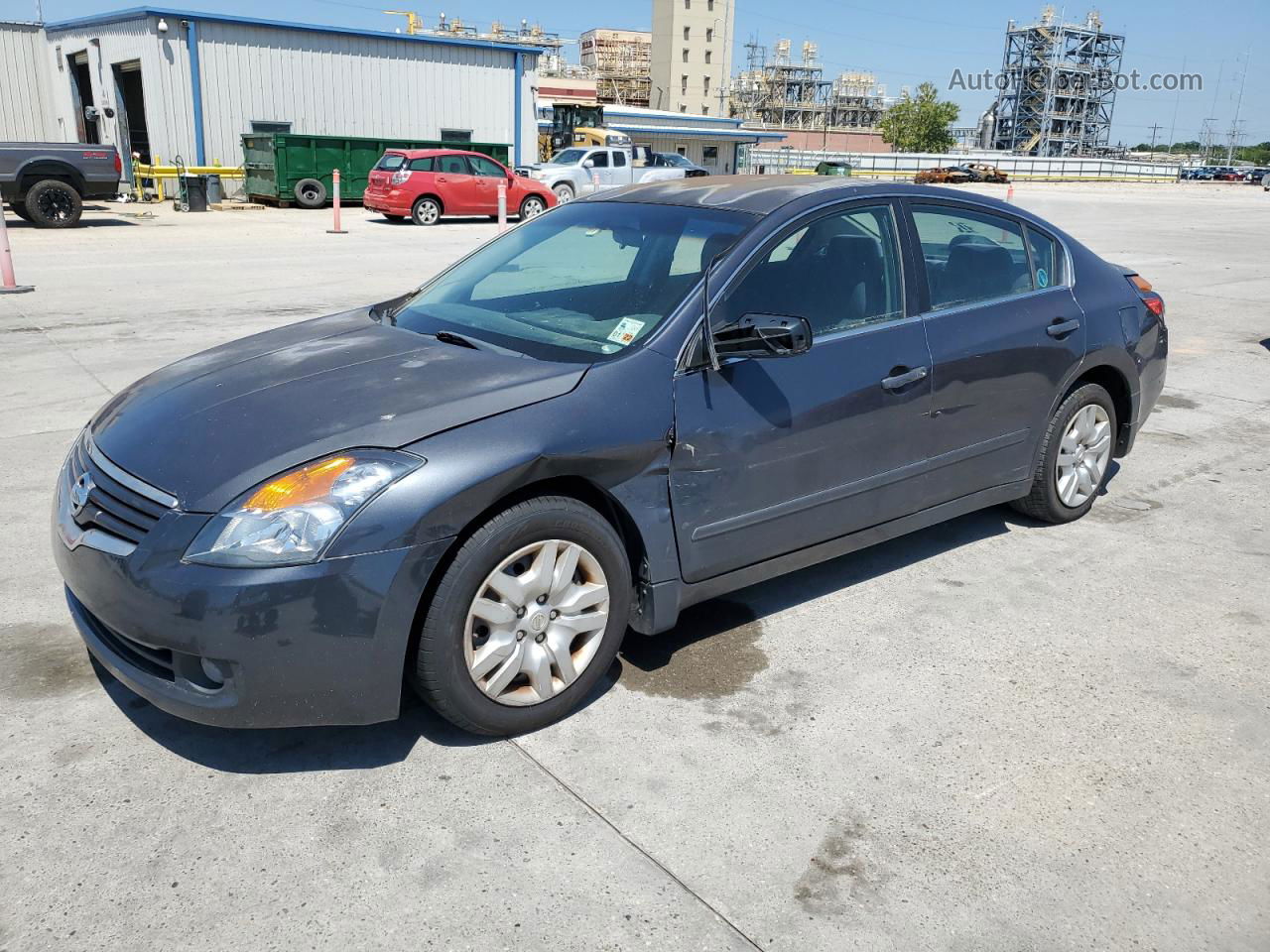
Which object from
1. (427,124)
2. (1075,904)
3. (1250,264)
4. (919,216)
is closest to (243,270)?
(919,216)

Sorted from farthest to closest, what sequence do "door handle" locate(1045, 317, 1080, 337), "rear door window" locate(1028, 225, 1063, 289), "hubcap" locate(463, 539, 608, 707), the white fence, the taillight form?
the white fence < the taillight < "rear door window" locate(1028, 225, 1063, 289) < "door handle" locate(1045, 317, 1080, 337) < "hubcap" locate(463, 539, 608, 707)

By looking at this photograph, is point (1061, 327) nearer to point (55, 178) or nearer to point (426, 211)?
point (55, 178)

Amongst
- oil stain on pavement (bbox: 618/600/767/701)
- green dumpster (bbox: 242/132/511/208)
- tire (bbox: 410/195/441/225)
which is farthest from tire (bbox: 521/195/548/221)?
oil stain on pavement (bbox: 618/600/767/701)

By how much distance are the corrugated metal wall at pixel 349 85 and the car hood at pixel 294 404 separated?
2875 centimetres

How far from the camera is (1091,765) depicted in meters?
3.16

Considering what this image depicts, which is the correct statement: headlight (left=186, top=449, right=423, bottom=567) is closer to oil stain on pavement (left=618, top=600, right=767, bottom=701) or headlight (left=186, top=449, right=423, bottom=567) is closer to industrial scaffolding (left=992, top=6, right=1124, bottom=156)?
oil stain on pavement (left=618, top=600, right=767, bottom=701)

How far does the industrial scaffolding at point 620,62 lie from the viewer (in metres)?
128

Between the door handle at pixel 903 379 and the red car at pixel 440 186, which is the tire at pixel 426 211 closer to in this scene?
the red car at pixel 440 186

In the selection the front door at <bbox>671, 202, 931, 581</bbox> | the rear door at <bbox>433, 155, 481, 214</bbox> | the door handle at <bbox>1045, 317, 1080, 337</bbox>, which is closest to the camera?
the front door at <bbox>671, 202, 931, 581</bbox>

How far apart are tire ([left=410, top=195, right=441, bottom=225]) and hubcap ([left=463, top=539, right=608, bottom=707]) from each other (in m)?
20.5

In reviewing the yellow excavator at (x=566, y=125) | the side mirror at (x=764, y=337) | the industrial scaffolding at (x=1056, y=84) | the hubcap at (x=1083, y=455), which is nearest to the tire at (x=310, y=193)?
the yellow excavator at (x=566, y=125)

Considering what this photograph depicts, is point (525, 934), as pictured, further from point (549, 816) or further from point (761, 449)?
point (761, 449)

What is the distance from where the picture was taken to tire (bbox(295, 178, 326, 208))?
26.6 metres

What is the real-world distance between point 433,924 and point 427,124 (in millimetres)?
33552
